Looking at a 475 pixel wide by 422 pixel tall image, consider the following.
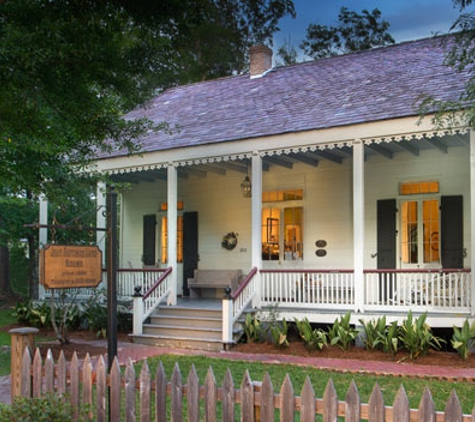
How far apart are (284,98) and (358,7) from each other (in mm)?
20123

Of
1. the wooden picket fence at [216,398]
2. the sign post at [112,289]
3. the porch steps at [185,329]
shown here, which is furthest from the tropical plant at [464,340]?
the sign post at [112,289]

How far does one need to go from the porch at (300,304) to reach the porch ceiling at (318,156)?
2.69m

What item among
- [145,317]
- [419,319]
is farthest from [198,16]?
[145,317]

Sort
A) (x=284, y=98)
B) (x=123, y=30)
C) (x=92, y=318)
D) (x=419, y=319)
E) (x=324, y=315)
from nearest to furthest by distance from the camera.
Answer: (x=123, y=30)
(x=419, y=319)
(x=324, y=315)
(x=92, y=318)
(x=284, y=98)

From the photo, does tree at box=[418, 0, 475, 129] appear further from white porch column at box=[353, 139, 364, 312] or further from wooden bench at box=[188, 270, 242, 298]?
wooden bench at box=[188, 270, 242, 298]

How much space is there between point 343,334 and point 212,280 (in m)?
5.39

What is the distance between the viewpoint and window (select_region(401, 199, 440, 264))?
12.2 meters

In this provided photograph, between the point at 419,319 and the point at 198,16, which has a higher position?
the point at 198,16

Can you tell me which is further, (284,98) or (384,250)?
(284,98)

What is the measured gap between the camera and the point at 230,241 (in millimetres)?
15078

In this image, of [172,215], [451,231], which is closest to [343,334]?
[451,231]

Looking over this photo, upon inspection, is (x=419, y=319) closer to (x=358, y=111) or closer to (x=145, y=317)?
(x=358, y=111)

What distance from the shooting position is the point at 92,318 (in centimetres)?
1258

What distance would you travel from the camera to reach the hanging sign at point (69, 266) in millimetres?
5109
